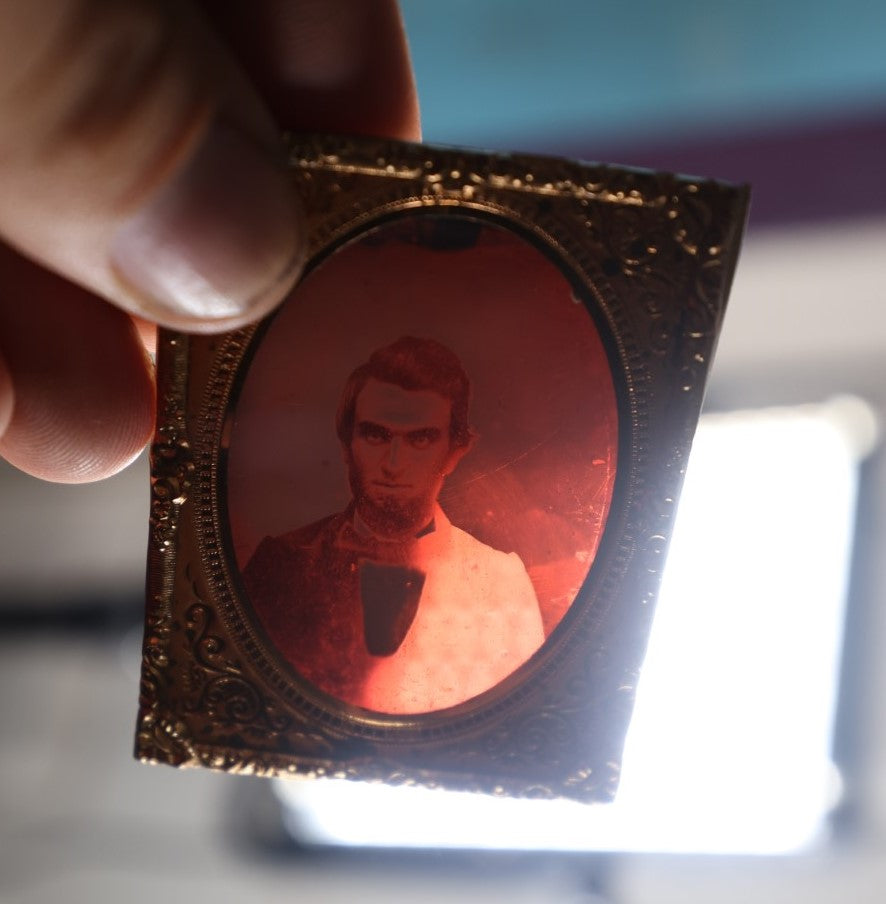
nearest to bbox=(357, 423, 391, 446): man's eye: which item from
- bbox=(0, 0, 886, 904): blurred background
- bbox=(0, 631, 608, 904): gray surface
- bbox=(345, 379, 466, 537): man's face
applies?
bbox=(345, 379, 466, 537): man's face

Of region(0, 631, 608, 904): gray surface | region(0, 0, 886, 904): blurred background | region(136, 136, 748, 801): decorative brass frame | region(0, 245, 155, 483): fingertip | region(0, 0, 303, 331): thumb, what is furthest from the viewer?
region(0, 631, 608, 904): gray surface

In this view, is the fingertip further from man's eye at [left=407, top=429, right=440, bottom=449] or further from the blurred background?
the blurred background

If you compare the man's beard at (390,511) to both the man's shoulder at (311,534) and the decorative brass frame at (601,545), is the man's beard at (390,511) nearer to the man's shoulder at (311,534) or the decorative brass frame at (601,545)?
the man's shoulder at (311,534)

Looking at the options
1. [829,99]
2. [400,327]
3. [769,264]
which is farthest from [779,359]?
[400,327]

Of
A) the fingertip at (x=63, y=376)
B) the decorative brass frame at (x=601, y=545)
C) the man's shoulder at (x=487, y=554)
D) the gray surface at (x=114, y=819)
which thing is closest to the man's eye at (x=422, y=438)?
the man's shoulder at (x=487, y=554)

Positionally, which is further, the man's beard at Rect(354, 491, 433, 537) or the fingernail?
Answer: the man's beard at Rect(354, 491, 433, 537)

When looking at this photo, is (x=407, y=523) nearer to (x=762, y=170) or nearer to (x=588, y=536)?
(x=588, y=536)
